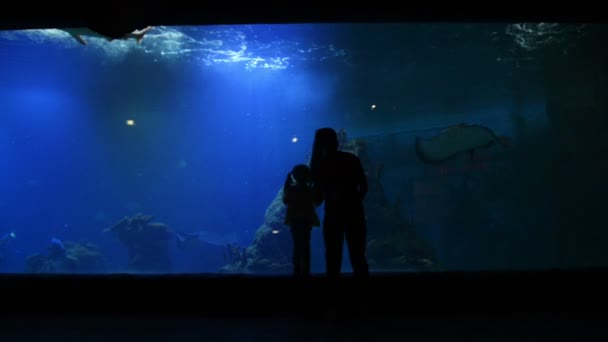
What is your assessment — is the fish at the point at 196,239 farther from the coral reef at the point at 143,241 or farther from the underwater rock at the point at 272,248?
the underwater rock at the point at 272,248

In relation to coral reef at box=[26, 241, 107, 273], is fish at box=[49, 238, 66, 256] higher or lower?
higher

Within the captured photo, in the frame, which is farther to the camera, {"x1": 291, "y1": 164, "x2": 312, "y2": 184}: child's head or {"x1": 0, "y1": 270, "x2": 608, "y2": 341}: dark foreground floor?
{"x1": 291, "y1": 164, "x2": 312, "y2": 184}: child's head

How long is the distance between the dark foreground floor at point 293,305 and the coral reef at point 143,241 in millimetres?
18731

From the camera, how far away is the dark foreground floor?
10.6ft

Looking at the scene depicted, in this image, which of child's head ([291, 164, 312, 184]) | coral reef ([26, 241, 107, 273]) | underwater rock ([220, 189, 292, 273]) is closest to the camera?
child's head ([291, 164, 312, 184])

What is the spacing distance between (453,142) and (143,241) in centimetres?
1821

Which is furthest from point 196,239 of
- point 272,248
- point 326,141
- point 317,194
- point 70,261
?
point 326,141

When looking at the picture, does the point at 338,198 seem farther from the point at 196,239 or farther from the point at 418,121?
the point at 418,121

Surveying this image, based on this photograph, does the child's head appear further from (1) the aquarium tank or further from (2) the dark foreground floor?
(1) the aquarium tank

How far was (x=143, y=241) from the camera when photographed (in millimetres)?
21500

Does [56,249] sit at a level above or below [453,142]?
below

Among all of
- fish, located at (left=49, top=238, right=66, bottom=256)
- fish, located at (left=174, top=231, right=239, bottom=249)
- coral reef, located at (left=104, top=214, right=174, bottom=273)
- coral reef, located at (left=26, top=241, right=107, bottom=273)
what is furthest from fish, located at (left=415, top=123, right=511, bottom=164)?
fish, located at (left=49, top=238, right=66, bottom=256)

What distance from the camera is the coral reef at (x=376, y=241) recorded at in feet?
47.9

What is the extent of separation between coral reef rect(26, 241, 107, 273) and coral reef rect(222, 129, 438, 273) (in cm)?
1244
